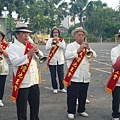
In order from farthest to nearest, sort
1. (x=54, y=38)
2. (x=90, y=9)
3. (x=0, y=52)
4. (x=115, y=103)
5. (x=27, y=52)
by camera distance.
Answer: (x=90, y=9) < (x=54, y=38) < (x=0, y=52) < (x=115, y=103) < (x=27, y=52)

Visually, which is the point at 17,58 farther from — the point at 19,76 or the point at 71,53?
the point at 71,53

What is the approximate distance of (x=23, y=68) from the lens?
150 inches

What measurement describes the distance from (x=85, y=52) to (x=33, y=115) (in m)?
Answer: 1.55

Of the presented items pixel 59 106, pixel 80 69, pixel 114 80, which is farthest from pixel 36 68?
pixel 59 106

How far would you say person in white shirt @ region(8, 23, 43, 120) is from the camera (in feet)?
12.2

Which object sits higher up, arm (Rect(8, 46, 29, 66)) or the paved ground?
arm (Rect(8, 46, 29, 66))

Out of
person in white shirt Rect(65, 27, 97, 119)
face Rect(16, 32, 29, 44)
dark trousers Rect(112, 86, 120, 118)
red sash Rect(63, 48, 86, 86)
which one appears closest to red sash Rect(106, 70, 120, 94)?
dark trousers Rect(112, 86, 120, 118)

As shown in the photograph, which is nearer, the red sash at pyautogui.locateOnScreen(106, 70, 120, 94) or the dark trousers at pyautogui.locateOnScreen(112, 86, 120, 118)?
the red sash at pyautogui.locateOnScreen(106, 70, 120, 94)

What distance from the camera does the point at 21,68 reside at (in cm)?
381

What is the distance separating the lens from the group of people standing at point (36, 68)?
12.3 ft

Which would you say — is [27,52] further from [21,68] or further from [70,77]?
[70,77]

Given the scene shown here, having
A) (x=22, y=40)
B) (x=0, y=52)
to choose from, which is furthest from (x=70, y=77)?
(x=0, y=52)

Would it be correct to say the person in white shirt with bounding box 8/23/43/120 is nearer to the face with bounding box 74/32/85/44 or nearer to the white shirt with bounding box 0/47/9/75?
the face with bounding box 74/32/85/44

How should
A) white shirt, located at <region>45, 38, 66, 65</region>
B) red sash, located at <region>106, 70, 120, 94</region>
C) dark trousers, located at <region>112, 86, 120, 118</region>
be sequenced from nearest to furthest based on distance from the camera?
1. red sash, located at <region>106, 70, 120, 94</region>
2. dark trousers, located at <region>112, 86, 120, 118</region>
3. white shirt, located at <region>45, 38, 66, 65</region>
